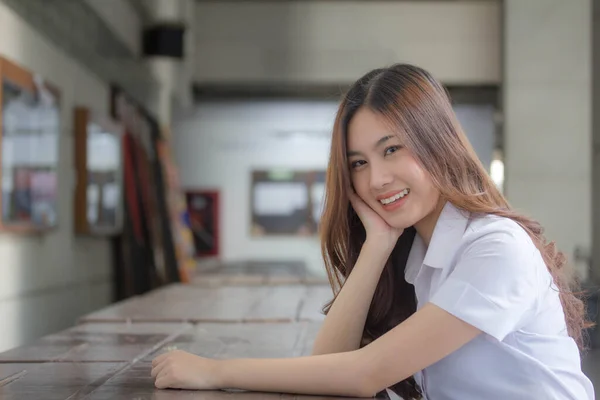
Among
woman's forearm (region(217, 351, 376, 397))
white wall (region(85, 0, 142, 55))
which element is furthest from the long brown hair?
white wall (region(85, 0, 142, 55))

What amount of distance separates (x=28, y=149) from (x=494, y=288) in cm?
298

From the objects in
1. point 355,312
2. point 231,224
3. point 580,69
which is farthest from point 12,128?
point 231,224

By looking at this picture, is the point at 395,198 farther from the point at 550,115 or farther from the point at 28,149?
the point at 550,115

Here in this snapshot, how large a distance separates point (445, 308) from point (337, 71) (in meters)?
7.19

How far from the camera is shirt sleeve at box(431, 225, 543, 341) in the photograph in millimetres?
1214

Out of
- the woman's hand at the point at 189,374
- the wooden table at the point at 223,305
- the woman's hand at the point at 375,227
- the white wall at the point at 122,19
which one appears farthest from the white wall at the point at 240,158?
the woman's hand at the point at 189,374

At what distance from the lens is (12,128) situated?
3.43 m

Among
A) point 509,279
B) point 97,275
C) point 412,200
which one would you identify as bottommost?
point 97,275

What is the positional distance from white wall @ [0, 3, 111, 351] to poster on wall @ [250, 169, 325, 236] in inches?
189

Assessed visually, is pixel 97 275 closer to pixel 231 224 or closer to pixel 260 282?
pixel 260 282

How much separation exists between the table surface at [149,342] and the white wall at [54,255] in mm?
772

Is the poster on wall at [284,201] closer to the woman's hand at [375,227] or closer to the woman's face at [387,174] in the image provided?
the woman's hand at [375,227]

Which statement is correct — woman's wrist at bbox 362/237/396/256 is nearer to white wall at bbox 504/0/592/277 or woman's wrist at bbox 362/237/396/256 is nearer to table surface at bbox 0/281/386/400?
table surface at bbox 0/281/386/400

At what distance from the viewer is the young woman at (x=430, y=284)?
1239 millimetres
